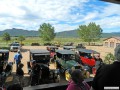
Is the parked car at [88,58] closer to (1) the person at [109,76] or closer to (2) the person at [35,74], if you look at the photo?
(2) the person at [35,74]

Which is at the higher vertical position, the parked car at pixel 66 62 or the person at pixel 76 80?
the person at pixel 76 80

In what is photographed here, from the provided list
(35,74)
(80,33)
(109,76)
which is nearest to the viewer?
(109,76)

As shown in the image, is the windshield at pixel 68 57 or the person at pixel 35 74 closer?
the person at pixel 35 74

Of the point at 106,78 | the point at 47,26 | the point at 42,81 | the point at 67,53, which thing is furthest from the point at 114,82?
the point at 47,26

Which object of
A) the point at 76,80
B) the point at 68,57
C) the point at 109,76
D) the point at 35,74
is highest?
the point at 109,76

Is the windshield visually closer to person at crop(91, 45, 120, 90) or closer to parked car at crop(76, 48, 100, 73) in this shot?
parked car at crop(76, 48, 100, 73)

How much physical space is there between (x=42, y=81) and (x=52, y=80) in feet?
2.65

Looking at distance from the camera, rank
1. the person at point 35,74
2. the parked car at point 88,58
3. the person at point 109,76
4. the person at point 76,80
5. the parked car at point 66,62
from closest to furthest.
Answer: the person at point 109,76
the person at point 76,80
the person at point 35,74
the parked car at point 66,62
the parked car at point 88,58

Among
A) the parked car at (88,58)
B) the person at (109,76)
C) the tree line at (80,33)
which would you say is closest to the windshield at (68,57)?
the parked car at (88,58)

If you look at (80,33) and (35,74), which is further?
(80,33)

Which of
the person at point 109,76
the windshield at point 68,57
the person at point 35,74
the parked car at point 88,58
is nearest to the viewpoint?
the person at point 109,76

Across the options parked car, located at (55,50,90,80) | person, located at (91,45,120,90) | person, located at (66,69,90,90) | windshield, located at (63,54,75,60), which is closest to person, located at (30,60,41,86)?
parked car, located at (55,50,90,80)

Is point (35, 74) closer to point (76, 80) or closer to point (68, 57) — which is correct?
point (68, 57)

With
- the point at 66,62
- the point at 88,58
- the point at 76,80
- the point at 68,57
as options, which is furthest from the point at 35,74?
the point at 88,58
